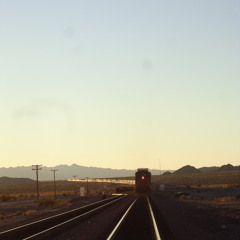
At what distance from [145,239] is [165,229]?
141 inches

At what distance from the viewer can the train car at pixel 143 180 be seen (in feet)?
215

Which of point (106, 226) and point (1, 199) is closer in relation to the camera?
point (106, 226)

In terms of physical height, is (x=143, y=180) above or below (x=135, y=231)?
above

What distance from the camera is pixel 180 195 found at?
63188mm

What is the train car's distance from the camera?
65.6m

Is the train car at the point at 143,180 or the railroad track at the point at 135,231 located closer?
the railroad track at the point at 135,231

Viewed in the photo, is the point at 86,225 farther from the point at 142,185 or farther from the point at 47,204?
the point at 142,185

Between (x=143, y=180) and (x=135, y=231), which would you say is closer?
(x=135, y=231)

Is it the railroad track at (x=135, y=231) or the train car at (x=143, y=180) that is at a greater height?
the train car at (x=143, y=180)

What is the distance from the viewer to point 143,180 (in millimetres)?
65750

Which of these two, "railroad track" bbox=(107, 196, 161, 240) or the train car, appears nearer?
"railroad track" bbox=(107, 196, 161, 240)

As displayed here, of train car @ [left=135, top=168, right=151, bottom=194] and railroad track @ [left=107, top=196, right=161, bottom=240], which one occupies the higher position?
train car @ [left=135, top=168, right=151, bottom=194]

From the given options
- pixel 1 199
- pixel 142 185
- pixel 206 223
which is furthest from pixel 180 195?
pixel 206 223

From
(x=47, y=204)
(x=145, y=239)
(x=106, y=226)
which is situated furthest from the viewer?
(x=47, y=204)
